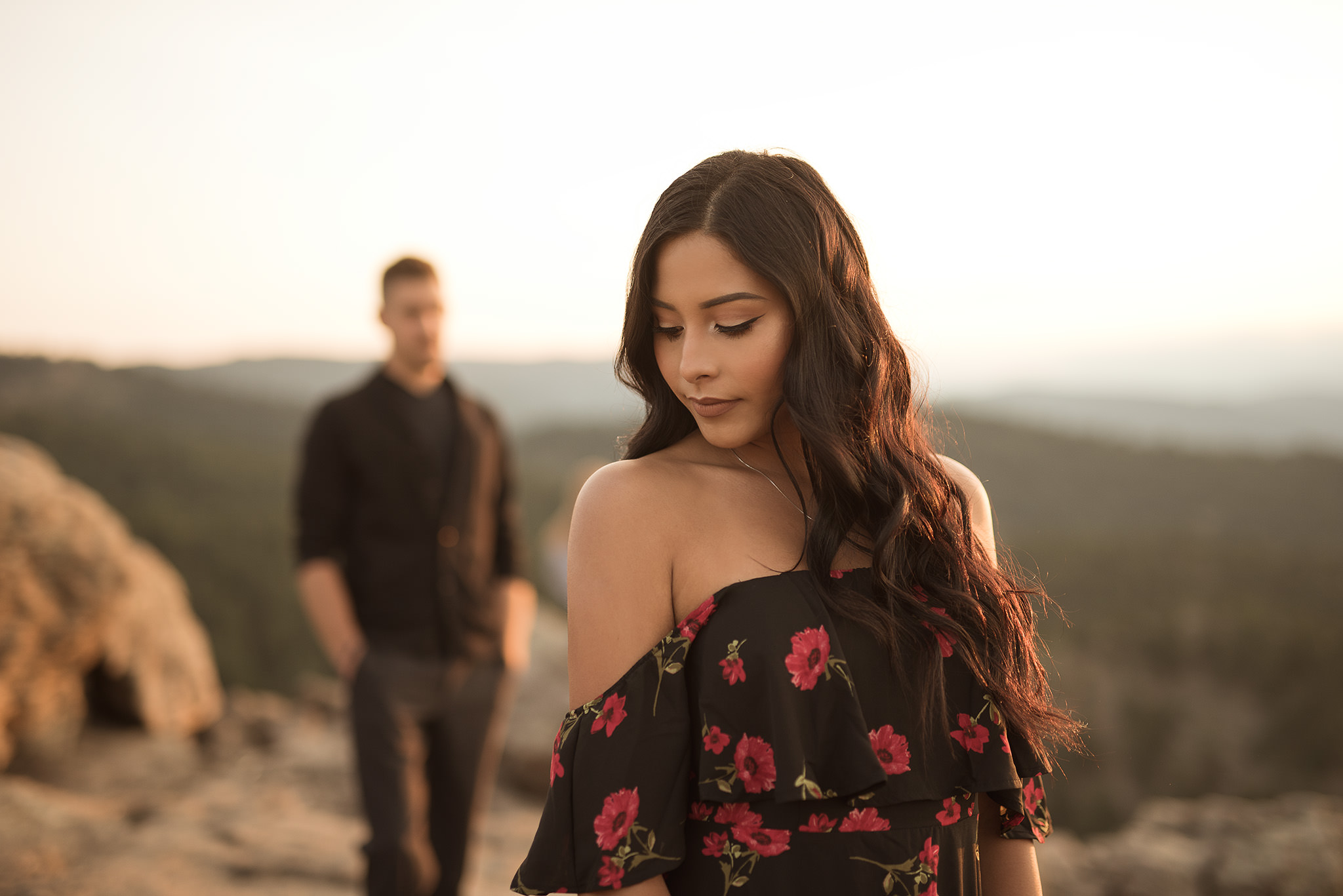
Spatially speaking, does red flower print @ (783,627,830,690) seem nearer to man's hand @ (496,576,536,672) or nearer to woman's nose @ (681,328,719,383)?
woman's nose @ (681,328,719,383)

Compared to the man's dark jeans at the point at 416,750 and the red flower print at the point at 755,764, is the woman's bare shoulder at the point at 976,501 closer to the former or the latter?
the red flower print at the point at 755,764

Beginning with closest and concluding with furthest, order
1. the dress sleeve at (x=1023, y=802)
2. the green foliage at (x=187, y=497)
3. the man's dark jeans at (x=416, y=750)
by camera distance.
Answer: the dress sleeve at (x=1023, y=802) → the man's dark jeans at (x=416, y=750) → the green foliage at (x=187, y=497)

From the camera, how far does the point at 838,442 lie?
1355 millimetres

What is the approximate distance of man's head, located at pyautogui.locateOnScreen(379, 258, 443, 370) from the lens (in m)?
3.12

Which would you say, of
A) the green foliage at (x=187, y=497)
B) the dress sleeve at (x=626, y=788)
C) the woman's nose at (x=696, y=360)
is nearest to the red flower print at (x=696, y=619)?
the dress sleeve at (x=626, y=788)

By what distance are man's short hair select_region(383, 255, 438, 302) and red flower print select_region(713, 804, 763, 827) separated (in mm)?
2421

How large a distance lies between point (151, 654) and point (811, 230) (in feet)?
17.5

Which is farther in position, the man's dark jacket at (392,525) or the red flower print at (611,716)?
the man's dark jacket at (392,525)

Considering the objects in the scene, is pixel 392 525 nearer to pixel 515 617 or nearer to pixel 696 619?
pixel 515 617

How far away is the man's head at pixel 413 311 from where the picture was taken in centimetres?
312

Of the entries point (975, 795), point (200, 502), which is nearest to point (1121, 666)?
point (975, 795)

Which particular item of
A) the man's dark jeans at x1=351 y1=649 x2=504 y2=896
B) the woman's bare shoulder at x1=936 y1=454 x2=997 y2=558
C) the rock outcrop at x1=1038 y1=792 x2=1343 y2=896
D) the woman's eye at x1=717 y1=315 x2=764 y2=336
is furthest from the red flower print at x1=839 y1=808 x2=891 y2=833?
the rock outcrop at x1=1038 y1=792 x2=1343 y2=896

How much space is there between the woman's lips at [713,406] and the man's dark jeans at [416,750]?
2039mm

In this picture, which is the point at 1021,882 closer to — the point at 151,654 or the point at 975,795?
the point at 975,795
